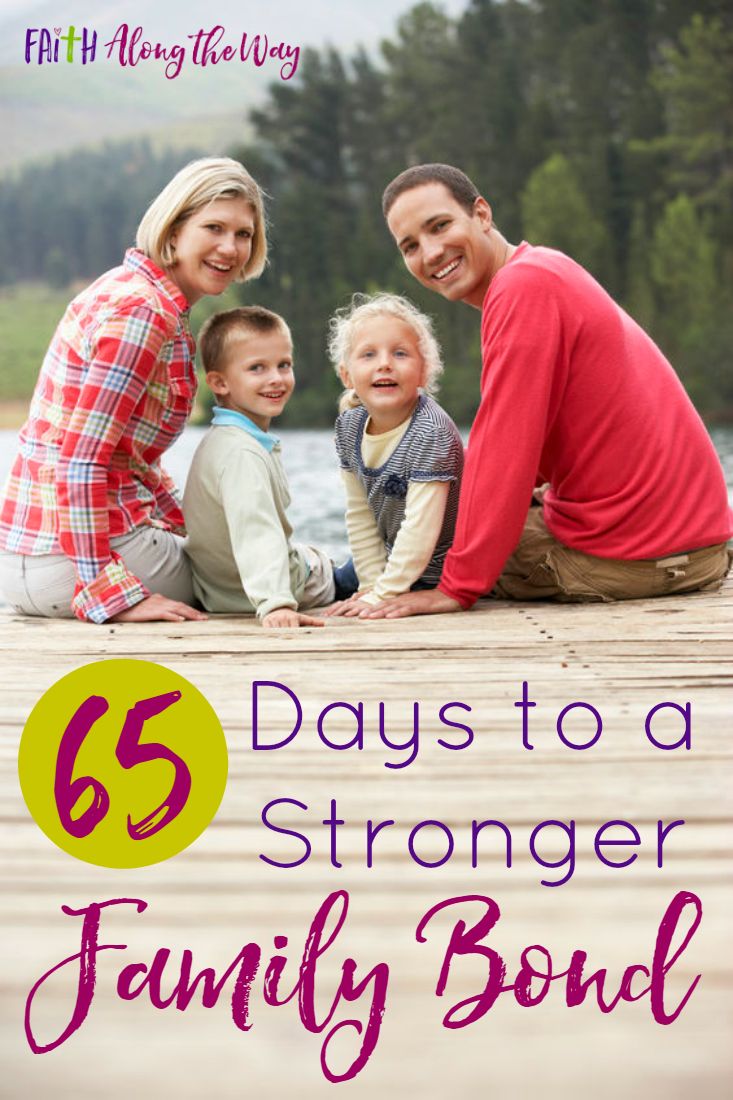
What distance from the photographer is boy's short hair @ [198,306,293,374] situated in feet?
10.5

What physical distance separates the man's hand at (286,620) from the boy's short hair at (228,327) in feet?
2.30

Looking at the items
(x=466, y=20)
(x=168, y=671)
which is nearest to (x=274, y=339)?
(x=168, y=671)

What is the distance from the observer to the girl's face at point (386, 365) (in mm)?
3174

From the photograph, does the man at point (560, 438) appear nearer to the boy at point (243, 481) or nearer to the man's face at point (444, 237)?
the man's face at point (444, 237)

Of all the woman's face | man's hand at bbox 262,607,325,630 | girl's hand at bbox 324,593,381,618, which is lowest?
girl's hand at bbox 324,593,381,618

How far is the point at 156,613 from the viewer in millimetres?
2979

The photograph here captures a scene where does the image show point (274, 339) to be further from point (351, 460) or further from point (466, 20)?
point (466, 20)

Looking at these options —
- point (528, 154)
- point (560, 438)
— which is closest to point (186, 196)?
A: point (560, 438)

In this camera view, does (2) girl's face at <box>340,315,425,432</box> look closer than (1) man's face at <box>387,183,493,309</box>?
No

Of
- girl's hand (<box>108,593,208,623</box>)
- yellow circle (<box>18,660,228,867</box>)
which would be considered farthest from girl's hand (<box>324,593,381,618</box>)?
yellow circle (<box>18,660,228,867</box>)

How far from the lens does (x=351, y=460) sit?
10.9ft

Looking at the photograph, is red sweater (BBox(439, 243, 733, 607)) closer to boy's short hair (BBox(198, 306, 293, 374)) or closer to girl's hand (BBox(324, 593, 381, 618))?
girl's hand (BBox(324, 593, 381, 618))

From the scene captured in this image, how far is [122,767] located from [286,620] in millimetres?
1235

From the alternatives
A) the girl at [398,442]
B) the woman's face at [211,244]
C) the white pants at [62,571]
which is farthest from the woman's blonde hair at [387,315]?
the white pants at [62,571]
